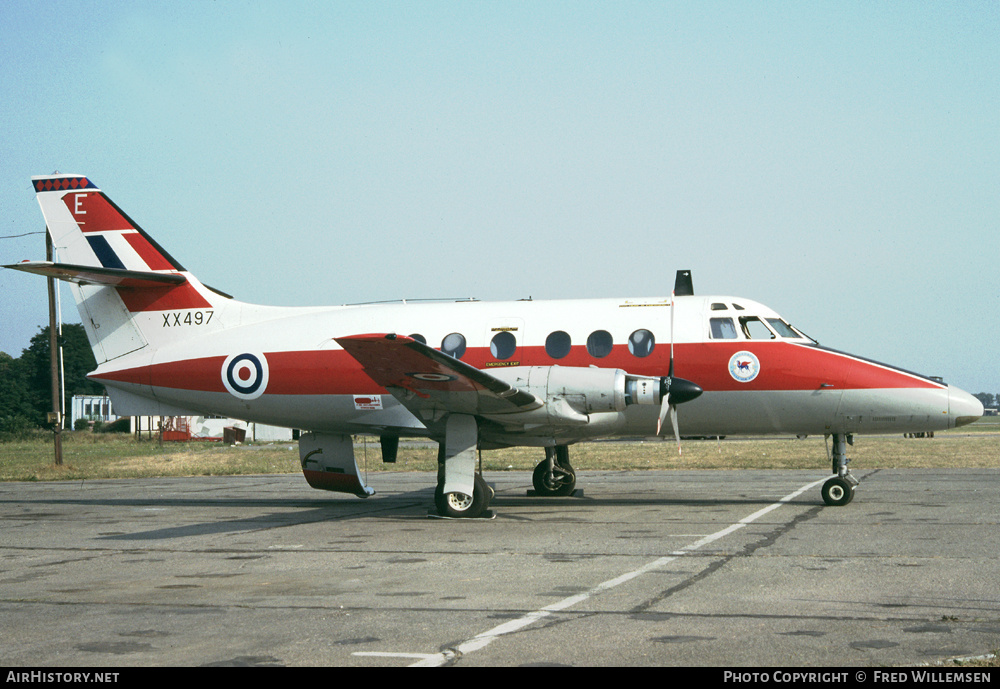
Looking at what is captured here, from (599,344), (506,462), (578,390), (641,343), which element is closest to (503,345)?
(599,344)

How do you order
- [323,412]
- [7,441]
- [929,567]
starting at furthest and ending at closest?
[7,441]
[323,412]
[929,567]

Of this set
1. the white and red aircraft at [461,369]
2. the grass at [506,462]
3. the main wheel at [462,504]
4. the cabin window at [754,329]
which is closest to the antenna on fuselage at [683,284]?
the white and red aircraft at [461,369]

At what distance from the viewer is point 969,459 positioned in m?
33.3

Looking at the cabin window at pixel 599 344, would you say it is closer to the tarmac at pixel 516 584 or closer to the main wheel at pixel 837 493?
the tarmac at pixel 516 584

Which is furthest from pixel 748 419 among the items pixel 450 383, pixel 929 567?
pixel 929 567

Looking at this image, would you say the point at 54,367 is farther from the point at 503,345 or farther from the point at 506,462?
the point at 503,345

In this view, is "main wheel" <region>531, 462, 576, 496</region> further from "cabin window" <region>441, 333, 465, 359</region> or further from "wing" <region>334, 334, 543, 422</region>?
"wing" <region>334, 334, 543, 422</region>

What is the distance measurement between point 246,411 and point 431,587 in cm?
1046

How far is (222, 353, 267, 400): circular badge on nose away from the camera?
60.8 feet

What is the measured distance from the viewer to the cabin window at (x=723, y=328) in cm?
1692

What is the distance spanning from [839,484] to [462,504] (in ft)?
22.4

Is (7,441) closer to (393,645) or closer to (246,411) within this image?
(246,411)

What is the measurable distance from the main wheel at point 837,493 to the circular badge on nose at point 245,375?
11070 mm

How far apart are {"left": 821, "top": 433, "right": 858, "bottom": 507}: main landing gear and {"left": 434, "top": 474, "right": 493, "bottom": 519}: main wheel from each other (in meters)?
6.21
